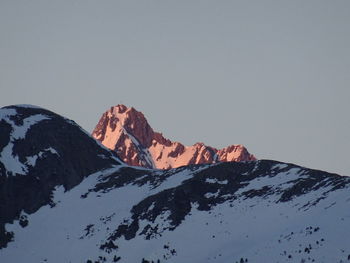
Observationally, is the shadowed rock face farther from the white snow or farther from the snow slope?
the snow slope

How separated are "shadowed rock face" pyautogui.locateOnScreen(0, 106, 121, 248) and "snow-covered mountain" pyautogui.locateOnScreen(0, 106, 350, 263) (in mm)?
205

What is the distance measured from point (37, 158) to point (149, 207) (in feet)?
112

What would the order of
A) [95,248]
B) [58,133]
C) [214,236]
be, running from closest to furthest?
[214,236]
[95,248]
[58,133]

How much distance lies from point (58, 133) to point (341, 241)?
3461 inches

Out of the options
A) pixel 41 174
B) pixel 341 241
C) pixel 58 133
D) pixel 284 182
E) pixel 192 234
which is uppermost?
pixel 58 133

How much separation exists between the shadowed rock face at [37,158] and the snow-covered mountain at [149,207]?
20cm

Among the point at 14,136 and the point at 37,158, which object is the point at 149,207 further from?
the point at 14,136

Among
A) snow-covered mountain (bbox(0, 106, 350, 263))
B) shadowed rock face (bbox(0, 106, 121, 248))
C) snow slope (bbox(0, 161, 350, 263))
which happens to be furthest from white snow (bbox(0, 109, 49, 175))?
snow slope (bbox(0, 161, 350, 263))

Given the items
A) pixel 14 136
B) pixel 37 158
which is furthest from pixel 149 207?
pixel 14 136

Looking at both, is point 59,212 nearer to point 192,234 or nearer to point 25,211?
point 25,211

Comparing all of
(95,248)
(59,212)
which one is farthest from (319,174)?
(59,212)

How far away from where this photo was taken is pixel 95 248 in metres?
96.7

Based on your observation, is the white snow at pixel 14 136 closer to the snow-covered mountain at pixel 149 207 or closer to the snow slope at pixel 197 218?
the snow-covered mountain at pixel 149 207

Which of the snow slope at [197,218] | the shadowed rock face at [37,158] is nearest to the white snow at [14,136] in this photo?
the shadowed rock face at [37,158]
